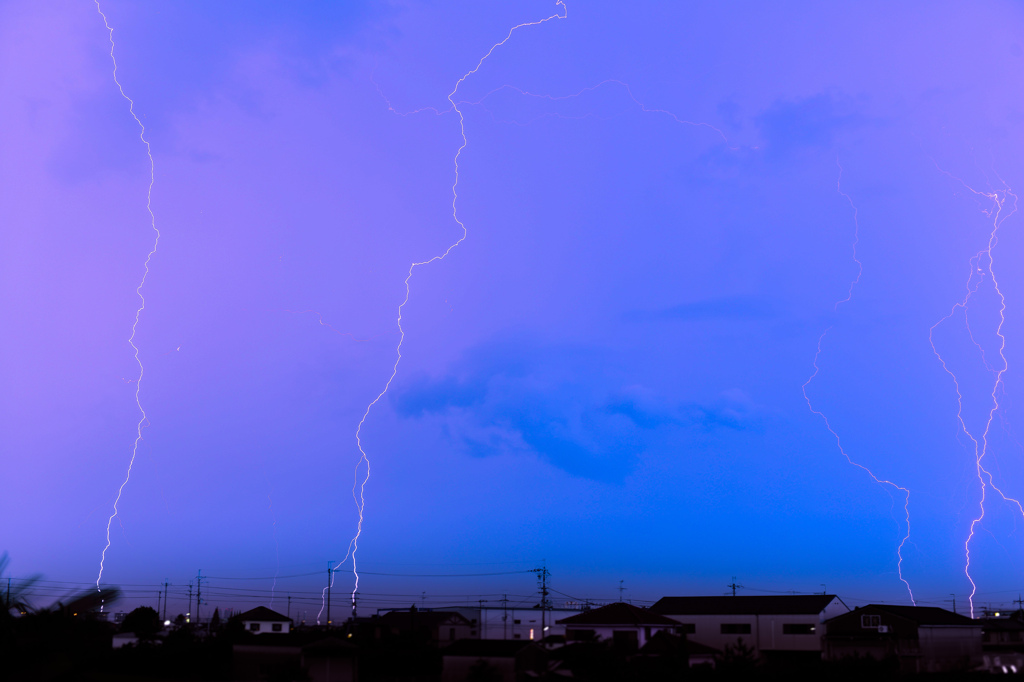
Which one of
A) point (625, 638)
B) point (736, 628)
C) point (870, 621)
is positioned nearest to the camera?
point (625, 638)

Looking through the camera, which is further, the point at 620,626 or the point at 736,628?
the point at 736,628

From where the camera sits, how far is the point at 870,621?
3825cm

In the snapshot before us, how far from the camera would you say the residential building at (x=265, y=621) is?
49750 mm

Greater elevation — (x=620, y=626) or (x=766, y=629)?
(x=620, y=626)

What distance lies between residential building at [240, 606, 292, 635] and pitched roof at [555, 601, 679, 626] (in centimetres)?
2039

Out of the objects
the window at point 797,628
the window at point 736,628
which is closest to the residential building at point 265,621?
the window at point 736,628

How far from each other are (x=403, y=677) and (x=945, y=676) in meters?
18.6

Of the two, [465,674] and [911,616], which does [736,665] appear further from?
[911,616]

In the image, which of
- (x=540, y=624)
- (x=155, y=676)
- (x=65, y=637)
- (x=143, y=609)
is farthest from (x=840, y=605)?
(x=143, y=609)

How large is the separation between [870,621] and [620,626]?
1150cm

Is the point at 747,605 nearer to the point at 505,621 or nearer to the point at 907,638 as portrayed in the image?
the point at 907,638

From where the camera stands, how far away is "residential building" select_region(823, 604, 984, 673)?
36.8m

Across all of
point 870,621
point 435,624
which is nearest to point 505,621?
point 435,624

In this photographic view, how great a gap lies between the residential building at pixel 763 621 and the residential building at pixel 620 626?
5.53 feet
